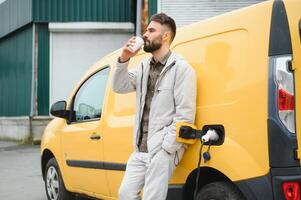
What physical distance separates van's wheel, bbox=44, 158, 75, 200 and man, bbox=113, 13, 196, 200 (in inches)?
101

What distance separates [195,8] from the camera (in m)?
16.1

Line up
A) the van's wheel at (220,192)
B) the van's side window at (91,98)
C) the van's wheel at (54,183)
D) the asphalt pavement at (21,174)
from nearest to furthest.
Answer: the van's wheel at (220,192), the van's side window at (91,98), the van's wheel at (54,183), the asphalt pavement at (21,174)

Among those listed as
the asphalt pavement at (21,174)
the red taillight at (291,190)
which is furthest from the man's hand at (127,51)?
the asphalt pavement at (21,174)

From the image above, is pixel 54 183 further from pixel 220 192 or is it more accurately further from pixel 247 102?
pixel 247 102

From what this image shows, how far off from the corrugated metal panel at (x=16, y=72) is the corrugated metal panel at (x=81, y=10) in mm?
891

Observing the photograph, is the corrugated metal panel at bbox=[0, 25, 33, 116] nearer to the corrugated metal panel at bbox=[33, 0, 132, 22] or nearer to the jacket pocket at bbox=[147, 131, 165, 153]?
the corrugated metal panel at bbox=[33, 0, 132, 22]

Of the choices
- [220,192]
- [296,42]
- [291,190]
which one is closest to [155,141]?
[220,192]

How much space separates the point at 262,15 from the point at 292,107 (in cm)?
68

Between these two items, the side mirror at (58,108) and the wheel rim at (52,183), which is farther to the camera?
the wheel rim at (52,183)

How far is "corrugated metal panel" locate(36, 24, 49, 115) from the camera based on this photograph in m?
17.6

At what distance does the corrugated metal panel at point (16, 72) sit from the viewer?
18344 millimetres

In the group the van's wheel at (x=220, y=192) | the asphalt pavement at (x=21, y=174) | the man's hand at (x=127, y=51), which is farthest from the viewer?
the asphalt pavement at (x=21, y=174)

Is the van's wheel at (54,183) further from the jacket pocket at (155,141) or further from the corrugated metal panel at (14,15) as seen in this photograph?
the corrugated metal panel at (14,15)

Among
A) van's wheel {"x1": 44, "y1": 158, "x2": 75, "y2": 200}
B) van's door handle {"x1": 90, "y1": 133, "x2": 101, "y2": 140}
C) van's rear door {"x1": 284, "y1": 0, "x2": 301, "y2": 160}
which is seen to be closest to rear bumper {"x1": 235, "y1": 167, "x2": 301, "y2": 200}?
van's rear door {"x1": 284, "y1": 0, "x2": 301, "y2": 160}
